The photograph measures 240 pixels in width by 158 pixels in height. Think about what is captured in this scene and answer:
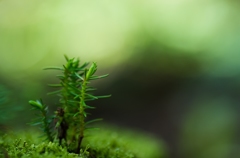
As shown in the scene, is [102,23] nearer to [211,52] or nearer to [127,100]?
[127,100]

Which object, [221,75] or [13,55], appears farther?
A: [13,55]

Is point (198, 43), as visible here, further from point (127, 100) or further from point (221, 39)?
point (127, 100)

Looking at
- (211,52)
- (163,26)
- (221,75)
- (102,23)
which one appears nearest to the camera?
(221,75)

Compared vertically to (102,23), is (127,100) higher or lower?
lower

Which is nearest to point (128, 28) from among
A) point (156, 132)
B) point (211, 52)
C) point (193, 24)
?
point (193, 24)

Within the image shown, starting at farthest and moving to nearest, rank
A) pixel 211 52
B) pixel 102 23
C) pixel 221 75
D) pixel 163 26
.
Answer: pixel 102 23
pixel 163 26
pixel 211 52
pixel 221 75

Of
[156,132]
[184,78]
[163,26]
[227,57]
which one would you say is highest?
[163,26]
